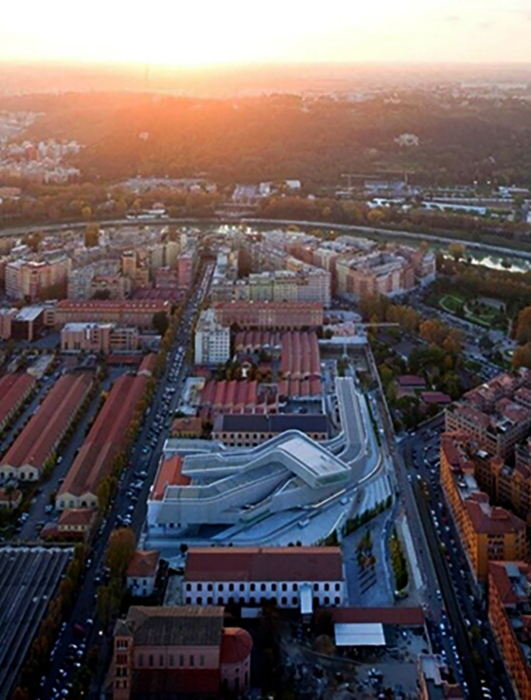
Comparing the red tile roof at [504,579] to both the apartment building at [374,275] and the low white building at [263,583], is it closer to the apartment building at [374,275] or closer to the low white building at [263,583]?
the low white building at [263,583]

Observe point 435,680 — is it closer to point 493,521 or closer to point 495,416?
point 493,521

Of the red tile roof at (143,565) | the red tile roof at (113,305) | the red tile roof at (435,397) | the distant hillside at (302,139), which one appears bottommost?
the red tile roof at (143,565)

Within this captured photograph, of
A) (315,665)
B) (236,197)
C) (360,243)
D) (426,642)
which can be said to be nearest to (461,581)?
(426,642)

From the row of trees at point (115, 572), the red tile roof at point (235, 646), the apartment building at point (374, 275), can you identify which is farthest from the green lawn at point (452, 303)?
the red tile roof at point (235, 646)

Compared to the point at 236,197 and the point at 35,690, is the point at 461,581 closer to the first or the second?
the point at 35,690

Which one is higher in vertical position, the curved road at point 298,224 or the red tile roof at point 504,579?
the curved road at point 298,224

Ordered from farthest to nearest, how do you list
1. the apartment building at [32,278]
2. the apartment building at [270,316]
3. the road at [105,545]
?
the apartment building at [32,278]
the apartment building at [270,316]
the road at [105,545]

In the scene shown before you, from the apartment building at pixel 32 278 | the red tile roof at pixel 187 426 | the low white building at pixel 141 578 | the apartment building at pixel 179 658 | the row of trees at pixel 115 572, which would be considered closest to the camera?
the apartment building at pixel 179 658

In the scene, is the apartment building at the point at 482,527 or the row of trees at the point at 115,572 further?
the apartment building at the point at 482,527
